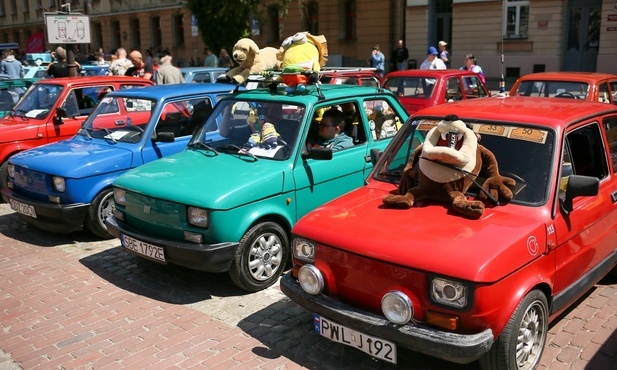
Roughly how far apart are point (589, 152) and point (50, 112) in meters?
7.45

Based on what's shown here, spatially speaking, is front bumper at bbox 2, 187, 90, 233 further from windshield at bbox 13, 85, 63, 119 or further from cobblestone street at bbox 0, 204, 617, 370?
windshield at bbox 13, 85, 63, 119

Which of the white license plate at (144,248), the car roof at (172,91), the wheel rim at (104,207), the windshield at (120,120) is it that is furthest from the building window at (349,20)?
the white license plate at (144,248)

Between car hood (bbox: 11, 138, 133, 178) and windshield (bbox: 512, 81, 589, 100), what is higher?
windshield (bbox: 512, 81, 589, 100)

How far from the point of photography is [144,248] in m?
5.45

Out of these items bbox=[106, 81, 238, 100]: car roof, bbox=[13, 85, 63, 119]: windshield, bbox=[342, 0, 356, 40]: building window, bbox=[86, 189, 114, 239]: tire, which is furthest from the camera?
bbox=[342, 0, 356, 40]: building window

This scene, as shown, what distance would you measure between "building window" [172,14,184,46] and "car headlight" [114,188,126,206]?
125 ft

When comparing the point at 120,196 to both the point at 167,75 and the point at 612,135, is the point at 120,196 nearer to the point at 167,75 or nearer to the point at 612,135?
the point at 612,135

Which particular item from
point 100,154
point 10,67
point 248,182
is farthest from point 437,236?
point 10,67

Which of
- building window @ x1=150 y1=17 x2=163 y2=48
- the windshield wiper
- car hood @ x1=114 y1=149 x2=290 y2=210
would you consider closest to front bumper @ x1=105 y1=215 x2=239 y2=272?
car hood @ x1=114 y1=149 x2=290 y2=210

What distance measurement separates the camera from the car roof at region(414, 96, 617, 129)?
172 inches

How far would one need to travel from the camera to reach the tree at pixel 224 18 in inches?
790

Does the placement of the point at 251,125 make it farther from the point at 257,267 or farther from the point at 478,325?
the point at 478,325

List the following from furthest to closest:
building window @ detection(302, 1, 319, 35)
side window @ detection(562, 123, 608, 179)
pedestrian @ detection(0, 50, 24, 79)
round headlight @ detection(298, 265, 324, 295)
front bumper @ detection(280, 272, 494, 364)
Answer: building window @ detection(302, 1, 319, 35) → pedestrian @ detection(0, 50, 24, 79) → side window @ detection(562, 123, 608, 179) → round headlight @ detection(298, 265, 324, 295) → front bumper @ detection(280, 272, 494, 364)

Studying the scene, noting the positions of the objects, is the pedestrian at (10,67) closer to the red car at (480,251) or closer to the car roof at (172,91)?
the car roof at (172,91)
